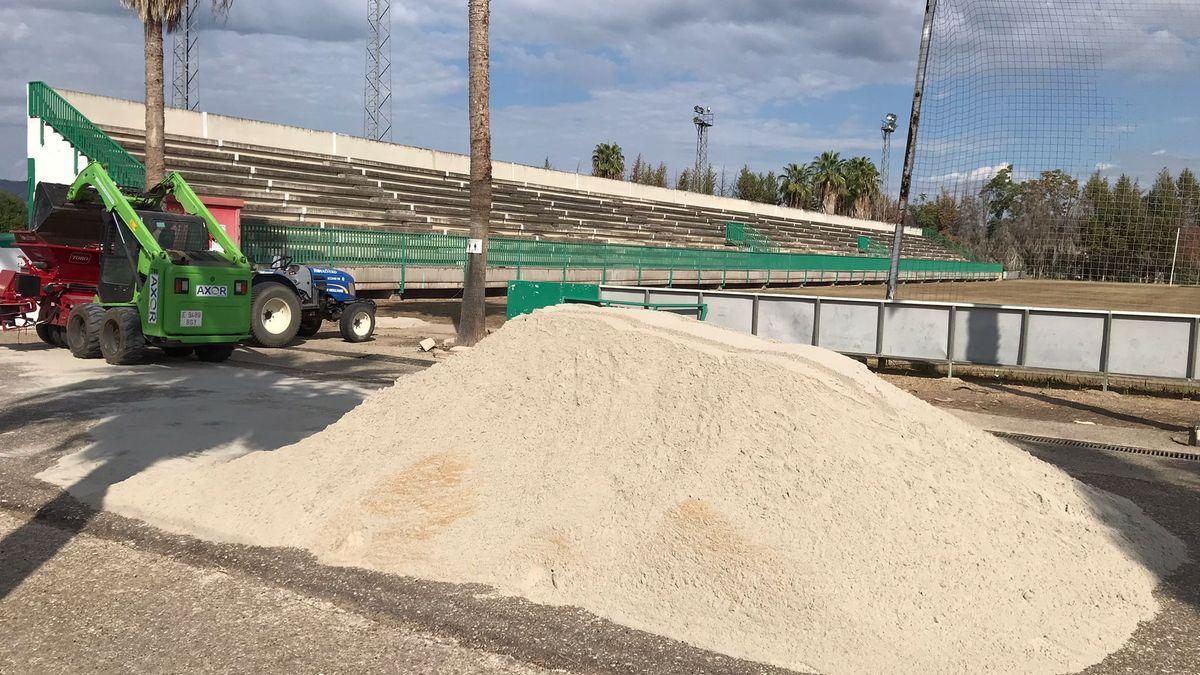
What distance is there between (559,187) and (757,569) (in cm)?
4420

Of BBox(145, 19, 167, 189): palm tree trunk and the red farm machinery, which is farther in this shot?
BBox(145, 19, 167, 189): palm tree trunk

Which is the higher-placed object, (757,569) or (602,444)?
(602,444)

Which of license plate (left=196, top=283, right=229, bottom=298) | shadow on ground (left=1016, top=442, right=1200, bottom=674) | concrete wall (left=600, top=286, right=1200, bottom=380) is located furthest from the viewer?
concrete wall (left=600, top=286, right=1200, bottom=380)

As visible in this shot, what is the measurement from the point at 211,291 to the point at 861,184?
87.0 m

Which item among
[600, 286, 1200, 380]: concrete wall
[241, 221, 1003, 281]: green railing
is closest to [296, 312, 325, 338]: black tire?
[600, 286, 1200, 380]: concrete wall

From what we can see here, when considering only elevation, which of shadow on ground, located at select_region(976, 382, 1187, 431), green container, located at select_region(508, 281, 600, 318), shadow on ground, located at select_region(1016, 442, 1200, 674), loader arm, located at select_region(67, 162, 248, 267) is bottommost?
shadow on ground, located at select_region(976, 382, 1187, 431)

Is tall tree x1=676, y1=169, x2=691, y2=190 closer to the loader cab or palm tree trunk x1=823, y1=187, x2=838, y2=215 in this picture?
palm tree trunk x1=823, y1=187, x2=838, y2=215

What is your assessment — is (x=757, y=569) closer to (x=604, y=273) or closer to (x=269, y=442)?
(x=269, y=442)

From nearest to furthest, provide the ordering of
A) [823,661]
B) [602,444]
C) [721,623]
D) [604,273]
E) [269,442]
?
[823,661] < [721,623] < [602,444] < [269,442] < [604,273]

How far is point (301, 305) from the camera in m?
15.6

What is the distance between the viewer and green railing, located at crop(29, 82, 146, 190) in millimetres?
21688

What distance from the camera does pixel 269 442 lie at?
306 inches

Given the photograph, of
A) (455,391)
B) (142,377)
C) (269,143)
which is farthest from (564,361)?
(269,143)

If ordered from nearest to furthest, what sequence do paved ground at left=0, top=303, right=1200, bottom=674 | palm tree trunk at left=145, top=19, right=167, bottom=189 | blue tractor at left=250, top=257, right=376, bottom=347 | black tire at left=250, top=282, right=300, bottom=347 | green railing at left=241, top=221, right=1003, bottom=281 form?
→ paved ground at left=0, top=303, right=1200, bottom=674
black tire at left=250, top=282, right=300, bottom=347
blue tractor at left=250, top=257, right=376, bottom=347
palm tree trunk at left=145, top=19, right=167, bottom=189
green railing at left=241, top=221, right=1003, bottom=281
